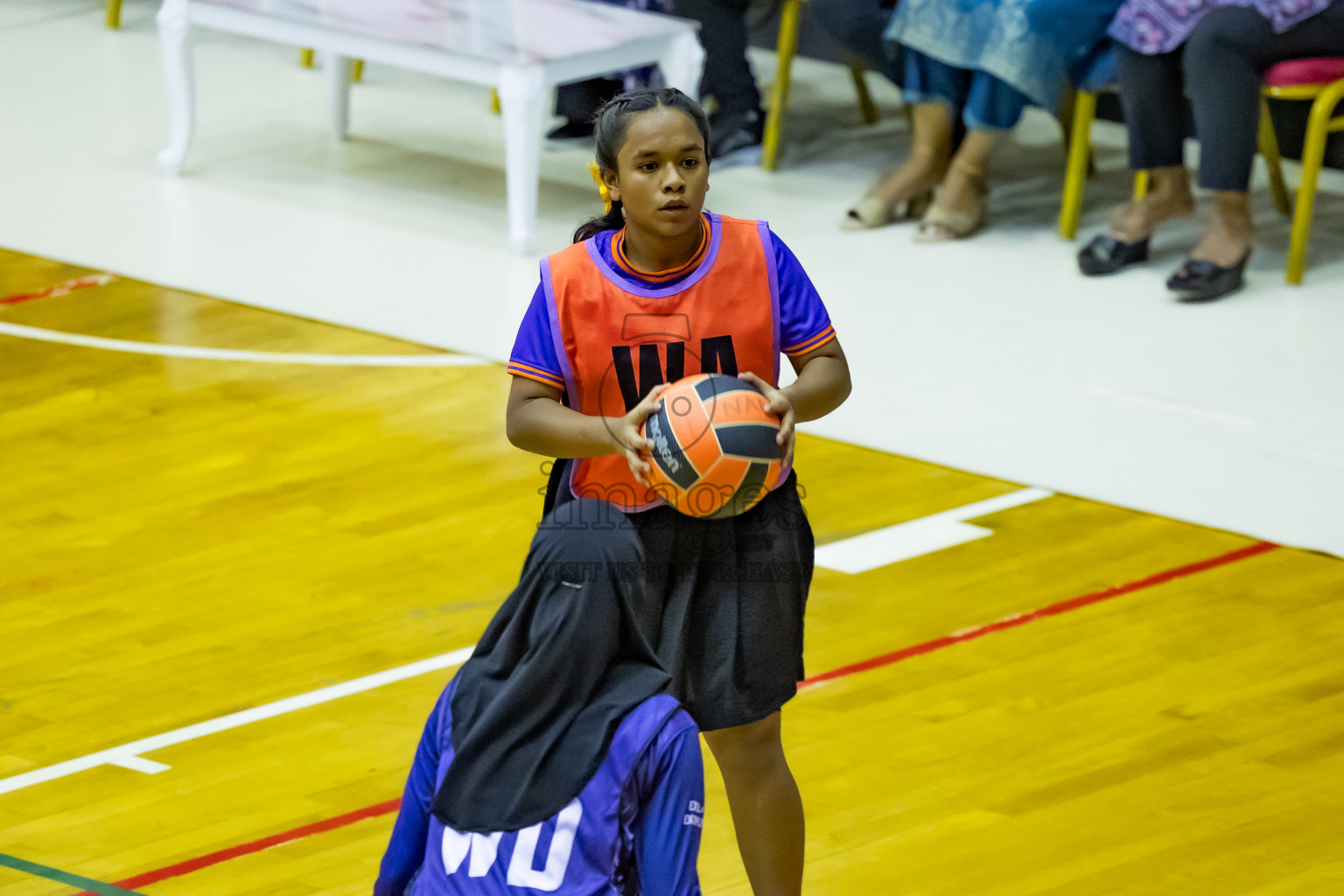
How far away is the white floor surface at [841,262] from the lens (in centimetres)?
447

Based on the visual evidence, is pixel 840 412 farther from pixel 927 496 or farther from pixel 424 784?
pixel 424 784

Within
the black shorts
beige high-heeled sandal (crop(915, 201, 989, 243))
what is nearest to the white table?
beige high-heeled sandal (crop(915, 201, 989, 243))

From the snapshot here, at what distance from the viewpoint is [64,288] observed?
5477 mm

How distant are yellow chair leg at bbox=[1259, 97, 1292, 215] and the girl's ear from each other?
3.91 m

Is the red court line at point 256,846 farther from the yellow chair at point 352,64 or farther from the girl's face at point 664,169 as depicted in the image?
the yellow chair at point 352,64

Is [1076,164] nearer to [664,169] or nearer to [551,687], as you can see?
[664,169]

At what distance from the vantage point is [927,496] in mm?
4191

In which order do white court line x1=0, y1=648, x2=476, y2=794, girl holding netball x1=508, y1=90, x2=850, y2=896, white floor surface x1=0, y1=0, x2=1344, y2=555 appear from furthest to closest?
white floor surface x1=0, y1=0, x2=1344, y2=555 < white court line x1=0, y1=648, x2=476, y2=794 < girl holding netball x1=508, y1=90, x2=850, y2=896

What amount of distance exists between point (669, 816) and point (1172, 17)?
13.1 feet

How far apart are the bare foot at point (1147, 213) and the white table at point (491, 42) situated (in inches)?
56.1

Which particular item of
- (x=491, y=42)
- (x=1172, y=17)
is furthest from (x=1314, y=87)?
(x=491, y=42)

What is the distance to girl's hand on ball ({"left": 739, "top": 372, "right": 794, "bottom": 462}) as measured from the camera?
85.9 inches

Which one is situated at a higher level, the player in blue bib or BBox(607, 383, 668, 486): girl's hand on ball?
BBox(607, 383, 668, 486): girl's hand on ball

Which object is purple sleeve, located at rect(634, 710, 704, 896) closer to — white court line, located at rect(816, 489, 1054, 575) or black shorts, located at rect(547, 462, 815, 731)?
black shorts, located at rect(547, 462, 815, 731)
